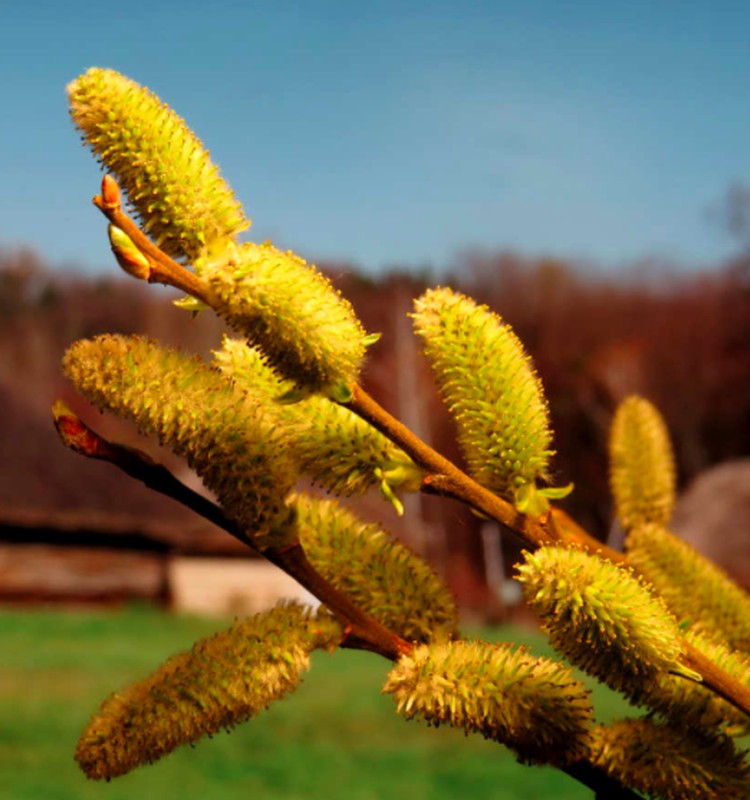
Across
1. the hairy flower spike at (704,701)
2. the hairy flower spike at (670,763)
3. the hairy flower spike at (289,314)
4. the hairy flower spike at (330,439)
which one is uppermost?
the hairy flower spike at (289,314)

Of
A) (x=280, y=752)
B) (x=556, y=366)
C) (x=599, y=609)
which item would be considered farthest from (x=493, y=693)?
(x=556, y=366)

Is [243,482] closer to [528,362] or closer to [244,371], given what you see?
[244,371]

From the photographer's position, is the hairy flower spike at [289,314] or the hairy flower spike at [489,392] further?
the hairy flower spike at [489,392]

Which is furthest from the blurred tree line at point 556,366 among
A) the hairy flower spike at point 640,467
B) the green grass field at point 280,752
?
the hairy flower spike at point 640,467

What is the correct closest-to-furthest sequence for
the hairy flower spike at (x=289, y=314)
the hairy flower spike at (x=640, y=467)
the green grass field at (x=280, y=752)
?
the hairy flower spike at (x=289, y=314) → the hairy flower spike at (x=640, y=467) → the green grass field at (x=280, y=752)

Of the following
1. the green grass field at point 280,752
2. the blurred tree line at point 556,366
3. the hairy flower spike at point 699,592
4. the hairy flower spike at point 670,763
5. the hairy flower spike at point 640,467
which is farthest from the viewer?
the blurred tree line at point 556,366

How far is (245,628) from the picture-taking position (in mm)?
802

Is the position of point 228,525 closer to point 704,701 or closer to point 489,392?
point 489,392

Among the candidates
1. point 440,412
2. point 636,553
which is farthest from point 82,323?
point 636,553

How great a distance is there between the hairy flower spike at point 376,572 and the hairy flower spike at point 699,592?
0.71 ft

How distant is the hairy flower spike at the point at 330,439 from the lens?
81 cm

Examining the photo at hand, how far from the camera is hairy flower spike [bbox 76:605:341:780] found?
775 mm

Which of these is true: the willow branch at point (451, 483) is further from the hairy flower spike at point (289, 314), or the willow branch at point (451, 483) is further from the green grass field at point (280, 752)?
the green grass field at point (280, 752)

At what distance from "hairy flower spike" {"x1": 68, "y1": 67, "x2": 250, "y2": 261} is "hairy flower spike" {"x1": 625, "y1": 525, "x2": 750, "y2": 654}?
1.47 ft
